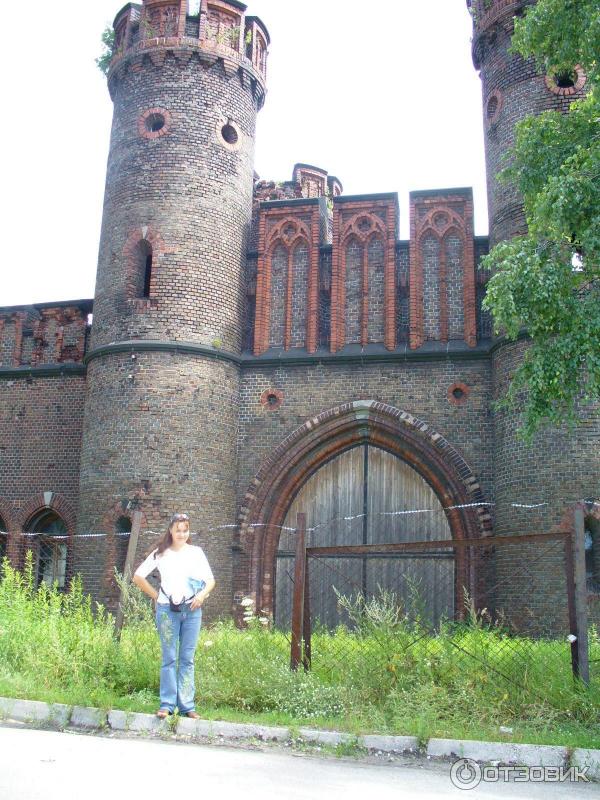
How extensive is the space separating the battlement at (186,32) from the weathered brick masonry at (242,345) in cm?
4

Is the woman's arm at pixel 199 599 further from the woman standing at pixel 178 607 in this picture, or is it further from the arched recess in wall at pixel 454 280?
the arched recess in wall at pixel 454 280

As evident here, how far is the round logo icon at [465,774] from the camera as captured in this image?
5.46 m

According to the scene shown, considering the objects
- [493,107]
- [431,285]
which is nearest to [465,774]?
[431,285]

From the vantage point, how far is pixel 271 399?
1522 cm

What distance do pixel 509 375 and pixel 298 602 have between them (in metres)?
7.06

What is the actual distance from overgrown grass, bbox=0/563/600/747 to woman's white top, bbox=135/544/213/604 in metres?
1.01

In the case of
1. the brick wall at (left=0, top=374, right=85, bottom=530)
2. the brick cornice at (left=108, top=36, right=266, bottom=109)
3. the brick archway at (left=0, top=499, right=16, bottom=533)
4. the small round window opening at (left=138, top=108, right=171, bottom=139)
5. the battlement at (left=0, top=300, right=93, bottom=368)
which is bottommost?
the brick archway at (left=0, top=499, right=16, bottom=533)

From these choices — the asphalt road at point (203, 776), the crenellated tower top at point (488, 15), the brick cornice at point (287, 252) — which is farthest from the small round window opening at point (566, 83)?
the asphalt road at point (203, 776)

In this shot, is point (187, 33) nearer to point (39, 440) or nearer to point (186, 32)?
point (186, 32)

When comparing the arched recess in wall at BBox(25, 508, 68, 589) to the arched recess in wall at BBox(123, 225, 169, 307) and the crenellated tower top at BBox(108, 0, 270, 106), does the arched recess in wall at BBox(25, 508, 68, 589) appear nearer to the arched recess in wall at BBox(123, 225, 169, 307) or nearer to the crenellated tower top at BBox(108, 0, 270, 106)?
the arched recess in wall at BBox(123, 225, 169, 307)

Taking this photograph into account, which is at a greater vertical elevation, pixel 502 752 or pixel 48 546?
pixel 48 546

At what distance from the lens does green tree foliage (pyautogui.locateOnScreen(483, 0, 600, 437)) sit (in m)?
9.11

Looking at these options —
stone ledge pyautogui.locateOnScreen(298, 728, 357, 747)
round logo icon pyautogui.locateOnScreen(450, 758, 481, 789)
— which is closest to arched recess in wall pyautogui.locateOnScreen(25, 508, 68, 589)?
stone ledge pyautogui.locateOnScreen(298, 728, 357, 747)

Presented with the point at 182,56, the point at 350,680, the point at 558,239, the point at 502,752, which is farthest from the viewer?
the point at 182,56
